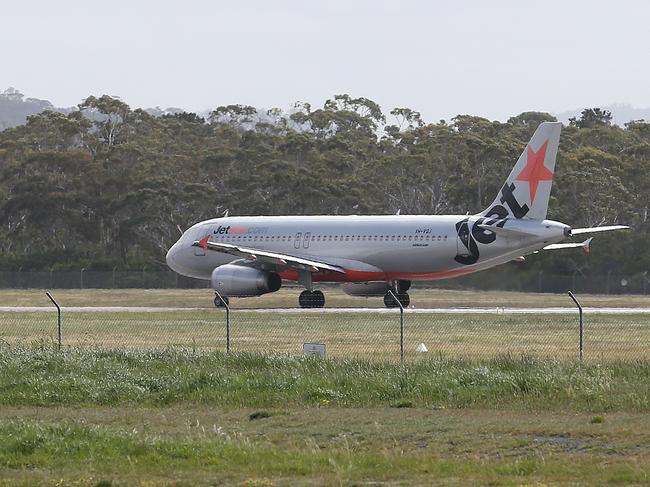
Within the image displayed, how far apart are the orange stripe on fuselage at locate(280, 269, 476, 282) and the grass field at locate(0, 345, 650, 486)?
78.4 feet

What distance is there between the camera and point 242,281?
48656 mm

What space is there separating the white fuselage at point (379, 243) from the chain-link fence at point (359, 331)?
2.43m

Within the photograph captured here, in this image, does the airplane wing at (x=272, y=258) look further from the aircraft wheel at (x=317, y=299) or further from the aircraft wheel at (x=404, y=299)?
the aircraft wheel at (x=404, y=299)

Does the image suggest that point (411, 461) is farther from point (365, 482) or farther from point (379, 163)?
point (379, 163)

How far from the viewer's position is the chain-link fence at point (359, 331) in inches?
1177

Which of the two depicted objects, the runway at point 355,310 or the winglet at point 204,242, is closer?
the runway at point 355,310

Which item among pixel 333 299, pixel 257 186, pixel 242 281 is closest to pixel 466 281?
pixel 333 299

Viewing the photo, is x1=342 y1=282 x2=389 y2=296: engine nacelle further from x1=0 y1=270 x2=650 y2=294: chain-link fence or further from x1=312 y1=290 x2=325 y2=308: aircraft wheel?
x1=0 y1=270 x2=650 y2=294: chain-link fence

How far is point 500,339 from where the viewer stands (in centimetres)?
3312

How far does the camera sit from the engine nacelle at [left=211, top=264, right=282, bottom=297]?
1914 inches

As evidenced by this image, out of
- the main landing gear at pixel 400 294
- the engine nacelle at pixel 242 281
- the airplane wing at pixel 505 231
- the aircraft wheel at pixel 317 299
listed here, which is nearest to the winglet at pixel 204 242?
the engine nacelle at pixel 242 281

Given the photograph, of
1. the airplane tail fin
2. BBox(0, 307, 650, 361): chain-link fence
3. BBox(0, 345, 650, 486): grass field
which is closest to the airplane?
the airplane tail fin

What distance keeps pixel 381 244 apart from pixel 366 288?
3189mm

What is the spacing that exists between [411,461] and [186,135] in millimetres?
103563
